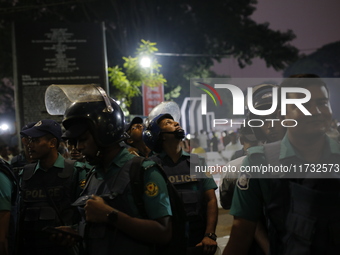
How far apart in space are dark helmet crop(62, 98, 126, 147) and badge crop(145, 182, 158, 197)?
15.7 inches

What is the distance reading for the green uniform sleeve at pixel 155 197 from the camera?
2461mm

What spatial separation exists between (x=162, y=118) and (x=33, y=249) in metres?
1.73

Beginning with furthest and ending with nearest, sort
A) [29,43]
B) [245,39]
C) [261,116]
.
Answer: [245,39], [29,43], [261,116]

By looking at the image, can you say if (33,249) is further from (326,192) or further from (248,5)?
(248,5)

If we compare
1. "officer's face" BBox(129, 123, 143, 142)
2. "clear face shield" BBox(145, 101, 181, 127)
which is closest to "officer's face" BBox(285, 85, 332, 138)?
"officer's face" BBox(129, 123, 143, 142)

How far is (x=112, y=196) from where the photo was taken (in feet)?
8.13

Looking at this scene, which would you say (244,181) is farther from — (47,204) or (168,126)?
(47,204)

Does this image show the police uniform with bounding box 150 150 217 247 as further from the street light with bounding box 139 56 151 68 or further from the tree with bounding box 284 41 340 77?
the tree with bounding box 284 41 340 77

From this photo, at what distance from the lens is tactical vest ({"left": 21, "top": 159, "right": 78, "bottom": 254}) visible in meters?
3.71

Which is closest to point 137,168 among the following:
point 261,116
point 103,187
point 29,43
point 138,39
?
point 103,187

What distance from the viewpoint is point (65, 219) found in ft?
12.2

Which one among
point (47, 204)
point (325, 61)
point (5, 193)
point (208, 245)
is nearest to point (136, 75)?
point (47, 204)

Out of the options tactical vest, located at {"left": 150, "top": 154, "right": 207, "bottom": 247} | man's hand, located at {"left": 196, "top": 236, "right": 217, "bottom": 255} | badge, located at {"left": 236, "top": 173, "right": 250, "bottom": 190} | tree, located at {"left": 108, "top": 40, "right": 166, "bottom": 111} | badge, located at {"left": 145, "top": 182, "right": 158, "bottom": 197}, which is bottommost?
man's hand, located at {"left": 196, "top": 236, "right": 217, "bottom": 255}

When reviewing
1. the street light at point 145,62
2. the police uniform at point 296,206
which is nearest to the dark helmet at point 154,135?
the police uniform at point 296,206
